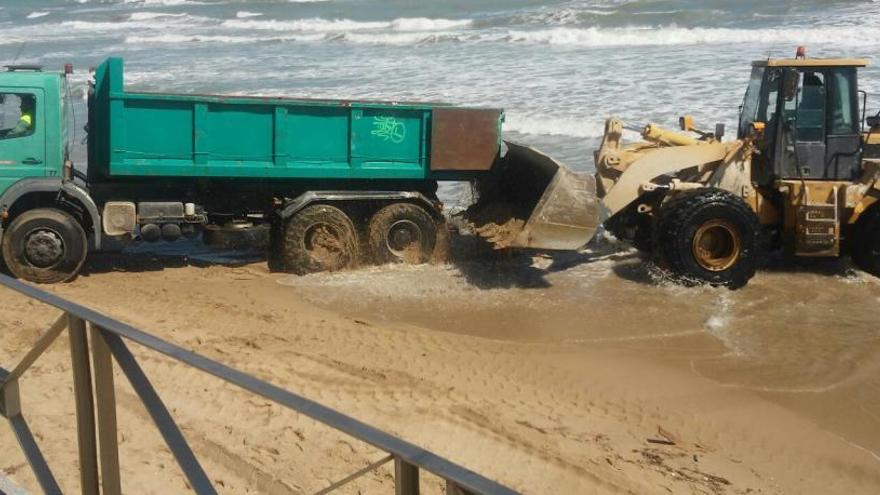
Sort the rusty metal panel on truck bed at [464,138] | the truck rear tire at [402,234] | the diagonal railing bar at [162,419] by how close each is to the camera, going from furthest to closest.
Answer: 1. the rusty metal panel on truck bed at [464,138]
2. the truck rear tire at [402,234]
3. the diagonal railing bar at [162,419]

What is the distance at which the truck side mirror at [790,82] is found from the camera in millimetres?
10367

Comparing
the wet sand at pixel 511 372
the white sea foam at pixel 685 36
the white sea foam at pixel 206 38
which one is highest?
the white sea foam at pixel 685 36

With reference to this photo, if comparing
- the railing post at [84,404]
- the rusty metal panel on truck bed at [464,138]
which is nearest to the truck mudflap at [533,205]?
the rusty metal panel on truck bed at [464,138]

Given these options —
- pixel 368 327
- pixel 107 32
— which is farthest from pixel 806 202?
pixel 107 32

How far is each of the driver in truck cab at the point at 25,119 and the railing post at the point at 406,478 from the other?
8623mm

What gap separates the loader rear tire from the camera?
10438mm

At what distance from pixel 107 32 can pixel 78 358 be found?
4614 cm

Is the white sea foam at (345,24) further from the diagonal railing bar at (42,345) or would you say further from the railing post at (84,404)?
the railing post at (84,404)

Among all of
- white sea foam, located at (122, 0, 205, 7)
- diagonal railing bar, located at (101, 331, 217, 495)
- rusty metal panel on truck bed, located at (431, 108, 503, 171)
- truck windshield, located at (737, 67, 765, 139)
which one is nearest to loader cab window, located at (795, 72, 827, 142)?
truck windshield, located at (737, 67, 765, 139)

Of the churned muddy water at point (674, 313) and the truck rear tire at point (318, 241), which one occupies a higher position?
the truck rear tire at point (318, 241)

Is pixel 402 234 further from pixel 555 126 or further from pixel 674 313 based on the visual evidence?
pixel 555 126

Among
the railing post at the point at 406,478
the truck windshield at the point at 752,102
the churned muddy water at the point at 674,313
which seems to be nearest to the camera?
the railing post at the point at 406,478

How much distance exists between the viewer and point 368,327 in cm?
863

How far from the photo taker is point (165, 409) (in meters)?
3.05
